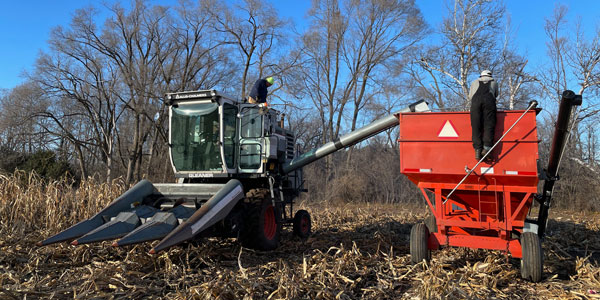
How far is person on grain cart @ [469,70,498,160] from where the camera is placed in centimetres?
530

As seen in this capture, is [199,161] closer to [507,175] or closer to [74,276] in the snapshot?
[74,276]

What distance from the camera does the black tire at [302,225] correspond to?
882 cm

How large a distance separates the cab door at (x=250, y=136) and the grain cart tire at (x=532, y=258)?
15.9 ft

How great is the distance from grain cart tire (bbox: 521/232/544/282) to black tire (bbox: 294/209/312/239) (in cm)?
471

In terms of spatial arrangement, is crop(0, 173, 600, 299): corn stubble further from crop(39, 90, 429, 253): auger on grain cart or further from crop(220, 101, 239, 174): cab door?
crop(220, 101, 239, 174): cab door

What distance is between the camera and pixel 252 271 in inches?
211

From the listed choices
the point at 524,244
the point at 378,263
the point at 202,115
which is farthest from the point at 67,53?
the point at 524,244

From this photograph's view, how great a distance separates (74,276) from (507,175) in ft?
18.6

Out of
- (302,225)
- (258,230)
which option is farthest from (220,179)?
(302,225)

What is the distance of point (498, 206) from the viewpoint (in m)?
5.78

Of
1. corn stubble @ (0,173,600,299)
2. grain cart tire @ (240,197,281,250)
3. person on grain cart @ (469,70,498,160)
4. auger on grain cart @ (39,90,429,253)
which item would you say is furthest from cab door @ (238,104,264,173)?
person on grain cart @ (469,70,498,160)

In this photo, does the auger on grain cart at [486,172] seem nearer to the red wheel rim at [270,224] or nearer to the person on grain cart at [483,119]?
the person on grain cart at [483,119]

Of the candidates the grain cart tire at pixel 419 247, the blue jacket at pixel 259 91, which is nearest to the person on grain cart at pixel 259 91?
the blue jacket at pixel 259 91

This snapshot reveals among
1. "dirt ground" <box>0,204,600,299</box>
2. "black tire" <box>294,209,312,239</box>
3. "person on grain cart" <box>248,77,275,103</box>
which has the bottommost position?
"dirt ground" <box>0,204,600,299</box>
